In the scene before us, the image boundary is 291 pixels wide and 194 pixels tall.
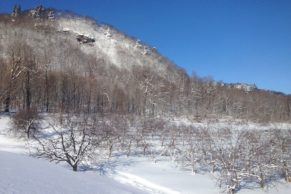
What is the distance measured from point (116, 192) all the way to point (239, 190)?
12567 millimetres

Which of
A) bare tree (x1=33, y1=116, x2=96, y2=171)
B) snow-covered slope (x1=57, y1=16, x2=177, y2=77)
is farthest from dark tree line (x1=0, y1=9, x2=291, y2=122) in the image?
bare tree (x1=33, y1=116, x2=96, y2=171)

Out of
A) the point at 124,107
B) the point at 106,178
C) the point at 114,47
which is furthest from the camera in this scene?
the point at 114,47

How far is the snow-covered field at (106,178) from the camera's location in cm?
1066

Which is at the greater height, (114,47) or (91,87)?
(114,47)

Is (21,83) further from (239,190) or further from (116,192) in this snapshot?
(116,192)

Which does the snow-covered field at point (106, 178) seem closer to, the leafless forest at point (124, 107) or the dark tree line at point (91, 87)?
the leafless forest at point (124, 107)

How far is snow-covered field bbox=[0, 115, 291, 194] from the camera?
35.0 ft

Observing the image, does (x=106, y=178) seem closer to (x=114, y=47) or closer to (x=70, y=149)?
(x=70, y=149)

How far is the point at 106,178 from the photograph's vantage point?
19.8 meters

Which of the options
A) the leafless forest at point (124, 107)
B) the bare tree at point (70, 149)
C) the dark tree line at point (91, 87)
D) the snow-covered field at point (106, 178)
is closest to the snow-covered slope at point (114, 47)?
the leafless forest at point (124, 107)

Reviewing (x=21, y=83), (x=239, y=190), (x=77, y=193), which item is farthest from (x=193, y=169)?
(x=21, y=83)

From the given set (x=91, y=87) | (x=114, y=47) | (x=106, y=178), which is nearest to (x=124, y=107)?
(x=91, y=87)

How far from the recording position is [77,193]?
1112 cm

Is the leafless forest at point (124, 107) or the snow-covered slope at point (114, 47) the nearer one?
the leafless forest at point (124, 107)
